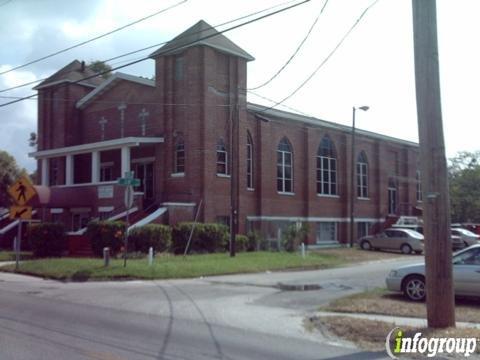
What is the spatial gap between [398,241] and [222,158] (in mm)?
11959

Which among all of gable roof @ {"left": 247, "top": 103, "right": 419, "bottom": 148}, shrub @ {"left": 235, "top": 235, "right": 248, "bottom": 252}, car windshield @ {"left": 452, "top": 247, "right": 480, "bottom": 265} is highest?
gable roof @ {"left": 247, "top": 103, "right": 419, "bottom": 148}

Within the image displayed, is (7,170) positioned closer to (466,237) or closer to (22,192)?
(22,192)

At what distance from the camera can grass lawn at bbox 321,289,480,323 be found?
11.8 metres

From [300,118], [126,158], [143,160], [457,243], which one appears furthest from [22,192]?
[457,243]

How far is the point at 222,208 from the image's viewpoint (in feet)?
107

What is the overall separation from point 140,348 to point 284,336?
2553 mm

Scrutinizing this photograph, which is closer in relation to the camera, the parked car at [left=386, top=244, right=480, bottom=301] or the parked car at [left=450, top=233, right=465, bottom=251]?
the parked car at [left=386, top=244, right=480, bottom=301]

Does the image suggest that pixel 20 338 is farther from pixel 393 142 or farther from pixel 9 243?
pixel 393 142

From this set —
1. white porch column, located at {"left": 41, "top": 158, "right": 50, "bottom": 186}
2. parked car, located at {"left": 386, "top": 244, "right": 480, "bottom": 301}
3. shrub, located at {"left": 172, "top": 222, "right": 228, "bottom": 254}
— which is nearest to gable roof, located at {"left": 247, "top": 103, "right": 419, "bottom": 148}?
shrub, located at {"left": 172, "top": 222, "right": 228, "bottom": 254}

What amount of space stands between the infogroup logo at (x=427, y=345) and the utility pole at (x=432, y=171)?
0.63 metres

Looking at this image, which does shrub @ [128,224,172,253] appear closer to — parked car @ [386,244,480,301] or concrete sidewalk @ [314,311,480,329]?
parked car @ [386,244,480,301]

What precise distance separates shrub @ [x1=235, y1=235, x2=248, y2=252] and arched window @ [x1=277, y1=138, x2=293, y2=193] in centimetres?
728

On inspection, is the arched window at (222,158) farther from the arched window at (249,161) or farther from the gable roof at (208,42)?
the gable roof at (208,42)

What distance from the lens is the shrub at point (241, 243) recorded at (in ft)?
101
